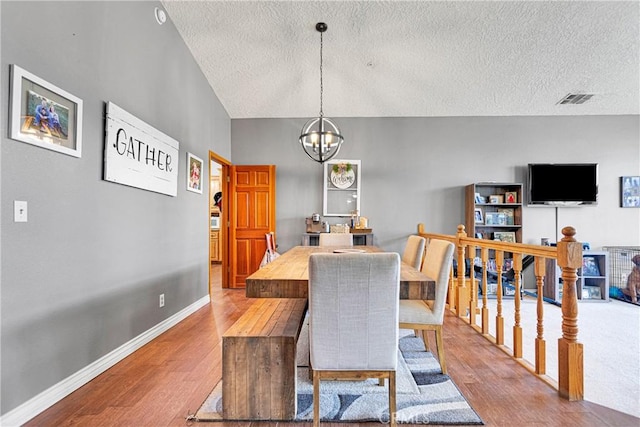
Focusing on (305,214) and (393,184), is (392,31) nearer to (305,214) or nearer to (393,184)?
(393,184)

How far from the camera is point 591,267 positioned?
4.67 meters

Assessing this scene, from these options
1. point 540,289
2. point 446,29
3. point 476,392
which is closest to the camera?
point 476,392

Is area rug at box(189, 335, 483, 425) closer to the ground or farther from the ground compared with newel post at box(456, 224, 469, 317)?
closer to the ground

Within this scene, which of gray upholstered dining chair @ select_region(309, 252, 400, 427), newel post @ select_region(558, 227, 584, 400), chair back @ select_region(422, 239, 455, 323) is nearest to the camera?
gray upholstered dining chair @ select_region(309, 252, 400, 427)

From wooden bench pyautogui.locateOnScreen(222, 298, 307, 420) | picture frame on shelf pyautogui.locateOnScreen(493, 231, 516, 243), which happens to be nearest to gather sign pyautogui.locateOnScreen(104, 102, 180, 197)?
wooden bench pyautogui.locateOnScreen(222, 298, 307, 420)

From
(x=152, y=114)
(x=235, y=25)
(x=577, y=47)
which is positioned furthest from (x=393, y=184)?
(x=152, y=114)

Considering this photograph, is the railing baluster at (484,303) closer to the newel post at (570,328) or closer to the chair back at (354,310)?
the newel post at (570,328)

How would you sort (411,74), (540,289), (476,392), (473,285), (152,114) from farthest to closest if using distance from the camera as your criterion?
(411,74) < (473,285) < (152,114) < (540,289) < (476,392)

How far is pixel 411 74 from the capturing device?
424 centimetres

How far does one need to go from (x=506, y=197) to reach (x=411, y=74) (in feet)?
8.09

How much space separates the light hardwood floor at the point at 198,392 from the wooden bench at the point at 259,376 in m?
0.07

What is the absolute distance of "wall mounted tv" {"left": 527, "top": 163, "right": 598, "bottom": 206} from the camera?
4867 mm

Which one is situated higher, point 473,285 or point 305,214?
point 305,214

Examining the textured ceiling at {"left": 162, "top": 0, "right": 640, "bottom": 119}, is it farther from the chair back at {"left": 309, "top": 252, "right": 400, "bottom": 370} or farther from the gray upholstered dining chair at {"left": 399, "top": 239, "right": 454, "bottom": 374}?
the chair back at {"left": 309, "top": 252, "right": 400, "bottom": 370}
